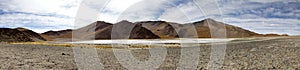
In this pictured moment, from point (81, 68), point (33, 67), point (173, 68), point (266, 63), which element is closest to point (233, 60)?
point (266, 63)

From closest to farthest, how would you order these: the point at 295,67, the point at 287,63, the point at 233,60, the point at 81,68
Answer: the point at 295,67
the point at 287,63
the point at 81,68
the point at 233,60

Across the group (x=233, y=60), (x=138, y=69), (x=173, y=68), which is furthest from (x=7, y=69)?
(x=233, y=60)

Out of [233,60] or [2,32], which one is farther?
[2,32]

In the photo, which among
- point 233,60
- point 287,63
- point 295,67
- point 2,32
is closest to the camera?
point 295,67

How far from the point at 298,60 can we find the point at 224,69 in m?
4.61

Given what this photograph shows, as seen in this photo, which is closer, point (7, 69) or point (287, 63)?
point (7, 69)

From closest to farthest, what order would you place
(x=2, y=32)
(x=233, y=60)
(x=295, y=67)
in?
(x=295, y=67), (x=233, y=60), (x=2, y=32)

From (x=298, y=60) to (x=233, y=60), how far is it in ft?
15.0

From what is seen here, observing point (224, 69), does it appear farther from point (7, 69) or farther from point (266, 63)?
point (7, 69)

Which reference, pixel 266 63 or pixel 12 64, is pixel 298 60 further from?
pixel 12 64

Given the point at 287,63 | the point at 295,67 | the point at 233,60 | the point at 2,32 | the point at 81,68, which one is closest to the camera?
the point at 295,67

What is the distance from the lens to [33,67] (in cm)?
2077

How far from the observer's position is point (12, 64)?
69.9 ft

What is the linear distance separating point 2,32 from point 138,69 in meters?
109
